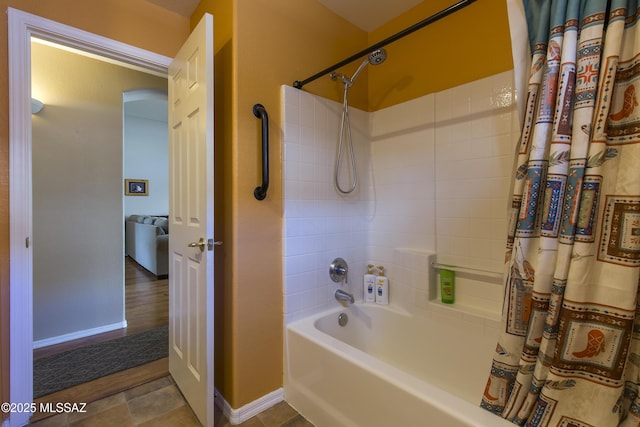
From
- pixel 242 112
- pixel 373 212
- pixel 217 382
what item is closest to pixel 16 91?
pixel 242 112

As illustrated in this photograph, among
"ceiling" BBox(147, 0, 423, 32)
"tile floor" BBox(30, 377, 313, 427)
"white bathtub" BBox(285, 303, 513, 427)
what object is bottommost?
"tile floor" BBox(30, 377, 313, 427)

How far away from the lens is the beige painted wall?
91.0 inches

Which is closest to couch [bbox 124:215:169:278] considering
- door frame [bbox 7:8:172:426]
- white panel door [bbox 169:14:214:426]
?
white panel door [bbox 169:14:214:426]

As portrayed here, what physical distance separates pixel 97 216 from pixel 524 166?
307cm

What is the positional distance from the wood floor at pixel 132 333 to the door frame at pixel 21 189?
25cm

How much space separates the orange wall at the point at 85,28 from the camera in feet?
4.42

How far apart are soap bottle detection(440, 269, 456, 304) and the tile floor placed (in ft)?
3.25

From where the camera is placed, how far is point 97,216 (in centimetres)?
255

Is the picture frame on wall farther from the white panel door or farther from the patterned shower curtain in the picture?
the patterned shower curtain

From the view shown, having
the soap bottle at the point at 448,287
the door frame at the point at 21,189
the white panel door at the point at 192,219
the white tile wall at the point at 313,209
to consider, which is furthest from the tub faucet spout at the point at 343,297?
the door frame at the point at 21,189

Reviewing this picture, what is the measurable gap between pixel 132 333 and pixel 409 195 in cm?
254

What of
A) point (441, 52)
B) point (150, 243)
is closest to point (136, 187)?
point (150, 243)

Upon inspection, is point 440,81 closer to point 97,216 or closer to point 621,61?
point 621,61

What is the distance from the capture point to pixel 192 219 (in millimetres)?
1500
